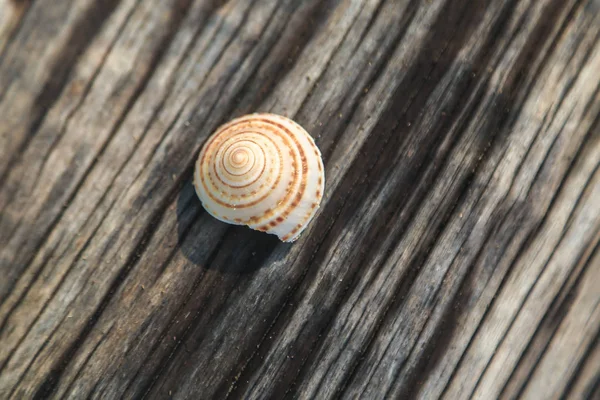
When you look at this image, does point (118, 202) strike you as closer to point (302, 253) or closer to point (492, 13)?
point (302, 253)

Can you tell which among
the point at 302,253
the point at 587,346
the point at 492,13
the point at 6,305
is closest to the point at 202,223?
the point at 302,253

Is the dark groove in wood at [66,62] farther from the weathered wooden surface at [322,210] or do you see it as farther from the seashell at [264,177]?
the seashell at [264,177]

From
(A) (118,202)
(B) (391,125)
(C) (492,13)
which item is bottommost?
(A) (118,202)

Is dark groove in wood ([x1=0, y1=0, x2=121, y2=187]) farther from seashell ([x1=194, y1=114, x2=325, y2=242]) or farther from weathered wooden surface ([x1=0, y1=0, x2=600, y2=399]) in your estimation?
seashell ([x1=194, y1=114, x2=325, y2=242])

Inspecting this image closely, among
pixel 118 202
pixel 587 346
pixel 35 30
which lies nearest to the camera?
pixel 35 30

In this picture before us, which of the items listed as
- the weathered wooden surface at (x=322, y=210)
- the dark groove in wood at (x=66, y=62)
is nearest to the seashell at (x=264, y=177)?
the weathered wooden surface at (x=322, y=210)

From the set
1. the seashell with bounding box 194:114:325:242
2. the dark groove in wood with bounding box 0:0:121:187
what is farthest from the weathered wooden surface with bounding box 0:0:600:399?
the seashell with bounding box 194:114:325:242
